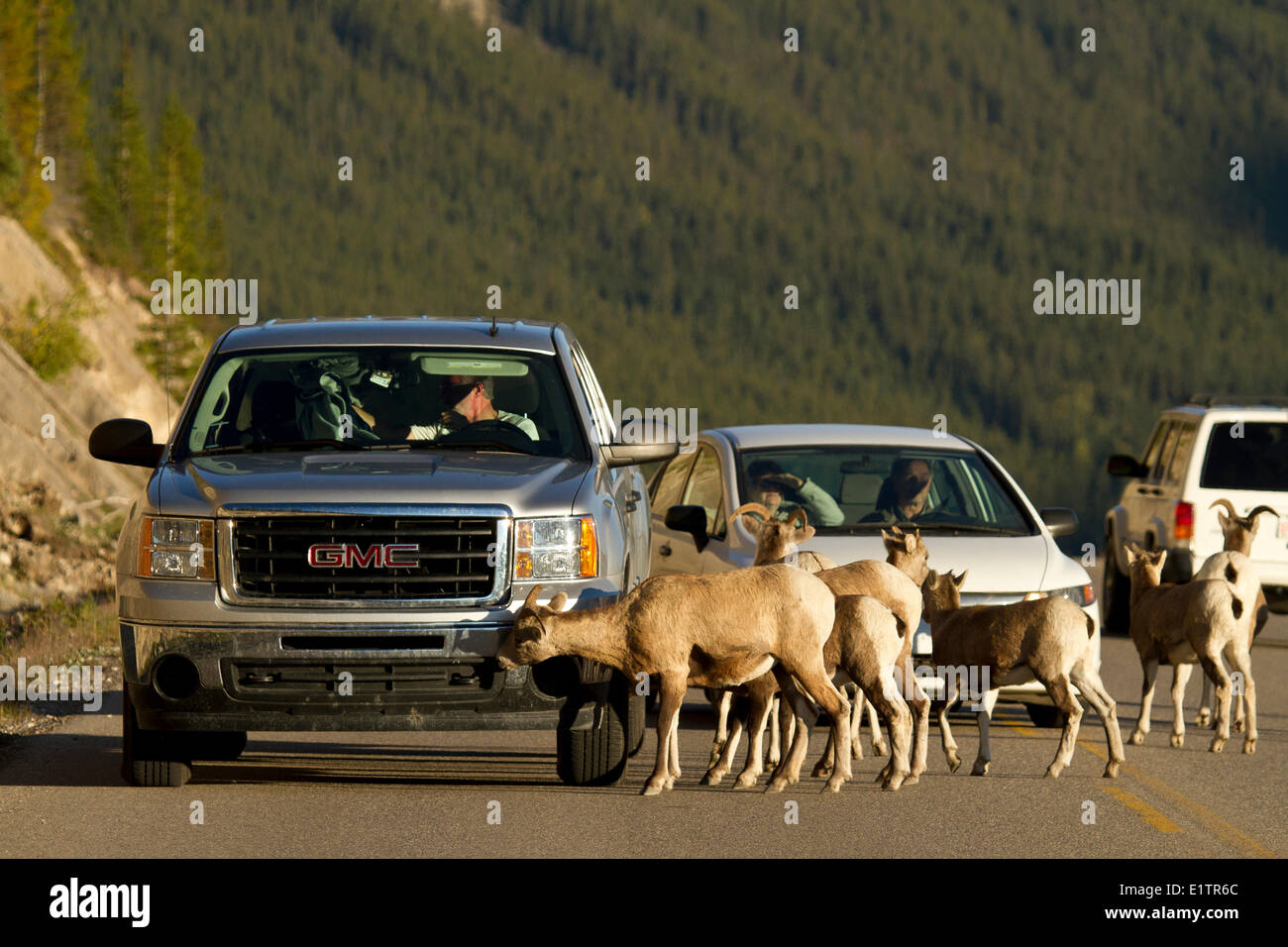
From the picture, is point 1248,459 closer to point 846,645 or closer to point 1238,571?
point 1238,571

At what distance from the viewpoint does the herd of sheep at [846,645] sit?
9266 mm

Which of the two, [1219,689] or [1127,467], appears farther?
[1127,467]

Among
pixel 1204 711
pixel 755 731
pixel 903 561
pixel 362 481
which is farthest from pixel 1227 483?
pixel 362 481

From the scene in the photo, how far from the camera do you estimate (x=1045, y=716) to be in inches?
507

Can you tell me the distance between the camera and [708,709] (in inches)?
542

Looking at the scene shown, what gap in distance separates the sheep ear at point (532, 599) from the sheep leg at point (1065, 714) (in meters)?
2.76

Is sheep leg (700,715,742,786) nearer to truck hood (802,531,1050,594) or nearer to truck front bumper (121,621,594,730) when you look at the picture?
truck front bumper (121,621,594,730)

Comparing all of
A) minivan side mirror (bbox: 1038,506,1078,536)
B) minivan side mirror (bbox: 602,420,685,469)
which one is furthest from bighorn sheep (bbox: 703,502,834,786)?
minivan side mirror (bbox: 1038,506,1078,536)

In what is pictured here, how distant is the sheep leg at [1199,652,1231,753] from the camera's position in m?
11.7

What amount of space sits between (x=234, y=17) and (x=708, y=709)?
168m

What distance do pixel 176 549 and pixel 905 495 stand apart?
5.23m

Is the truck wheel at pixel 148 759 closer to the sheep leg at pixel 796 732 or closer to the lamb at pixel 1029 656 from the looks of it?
the sheep leg at pixel 796 732

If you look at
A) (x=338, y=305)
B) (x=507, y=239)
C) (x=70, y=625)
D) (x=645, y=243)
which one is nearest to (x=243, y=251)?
(x=338, y=305)

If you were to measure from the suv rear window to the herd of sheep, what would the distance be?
6560 millimetres
